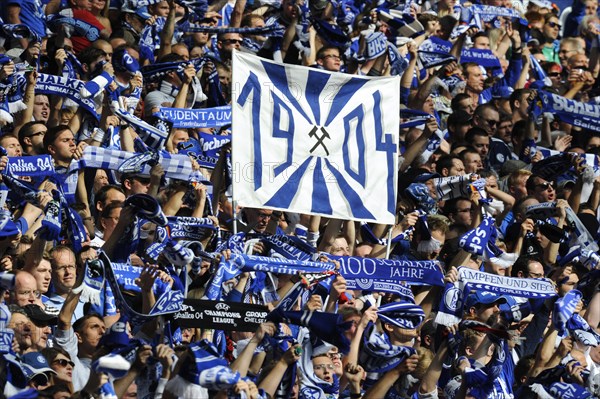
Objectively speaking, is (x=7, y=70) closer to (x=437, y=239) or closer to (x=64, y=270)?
(x=64, y=270)

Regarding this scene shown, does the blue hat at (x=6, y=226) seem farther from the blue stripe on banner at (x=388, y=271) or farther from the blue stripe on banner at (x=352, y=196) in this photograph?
the blue stripe on banner at (x=352, y=196)

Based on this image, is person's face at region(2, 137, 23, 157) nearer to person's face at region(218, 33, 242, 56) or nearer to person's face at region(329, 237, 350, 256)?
person's face at region(329, 237, 350, 256)

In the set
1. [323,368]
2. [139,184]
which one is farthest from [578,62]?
[323,368]

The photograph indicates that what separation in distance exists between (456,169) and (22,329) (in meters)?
5.24

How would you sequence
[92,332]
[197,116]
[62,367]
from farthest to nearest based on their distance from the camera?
[197,116] < [92,332] < [62,367]

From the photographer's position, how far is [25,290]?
37.0ft

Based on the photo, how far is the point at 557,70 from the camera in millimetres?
19828

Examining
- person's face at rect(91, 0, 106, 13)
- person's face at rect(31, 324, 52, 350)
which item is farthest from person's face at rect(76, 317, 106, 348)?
person's face at rect(91, 0, 106, 13)

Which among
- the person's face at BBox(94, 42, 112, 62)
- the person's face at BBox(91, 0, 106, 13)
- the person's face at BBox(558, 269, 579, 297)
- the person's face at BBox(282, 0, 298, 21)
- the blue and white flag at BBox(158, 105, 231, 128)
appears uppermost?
the person's face at BBox(91, 0, 106, 13)

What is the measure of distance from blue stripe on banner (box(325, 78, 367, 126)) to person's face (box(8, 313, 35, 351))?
11.5 feet

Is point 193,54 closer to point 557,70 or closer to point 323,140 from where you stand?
point 323,140

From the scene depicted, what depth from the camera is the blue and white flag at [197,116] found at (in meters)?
14.1

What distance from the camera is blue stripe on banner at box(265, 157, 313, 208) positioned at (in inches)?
515

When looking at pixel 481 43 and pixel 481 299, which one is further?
pixel 481 43
